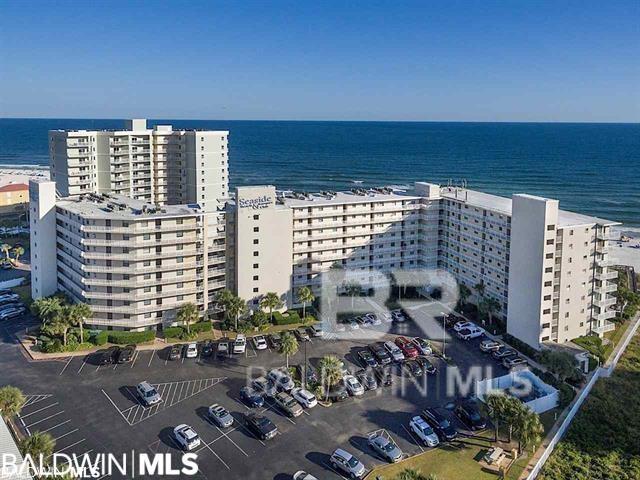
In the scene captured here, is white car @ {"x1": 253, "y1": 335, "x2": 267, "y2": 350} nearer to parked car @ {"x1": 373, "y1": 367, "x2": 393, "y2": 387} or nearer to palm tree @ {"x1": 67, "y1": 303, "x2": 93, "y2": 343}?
parked car @ {"x1": 373, "y1": 367, "x2": 393, "y2": 387}

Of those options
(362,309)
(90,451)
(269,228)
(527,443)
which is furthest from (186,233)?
(527,443)

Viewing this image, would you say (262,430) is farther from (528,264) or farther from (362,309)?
(528,264)

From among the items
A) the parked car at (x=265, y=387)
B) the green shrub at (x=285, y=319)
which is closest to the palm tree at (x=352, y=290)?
the green shrub at (x=285, y=319)

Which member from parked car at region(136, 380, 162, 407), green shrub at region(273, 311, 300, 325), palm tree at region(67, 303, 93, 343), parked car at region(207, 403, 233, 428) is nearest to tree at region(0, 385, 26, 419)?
parked car at region(136, 380, 162, 407)

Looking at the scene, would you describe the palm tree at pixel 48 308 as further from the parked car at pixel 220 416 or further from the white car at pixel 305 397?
the white car at pixel 305 397

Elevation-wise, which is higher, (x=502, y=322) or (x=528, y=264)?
(x=528, y=264)

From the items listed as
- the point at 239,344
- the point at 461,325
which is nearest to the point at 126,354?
the point at 239,344

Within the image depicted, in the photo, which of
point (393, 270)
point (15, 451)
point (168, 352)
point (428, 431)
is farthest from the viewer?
point (393, 270)
